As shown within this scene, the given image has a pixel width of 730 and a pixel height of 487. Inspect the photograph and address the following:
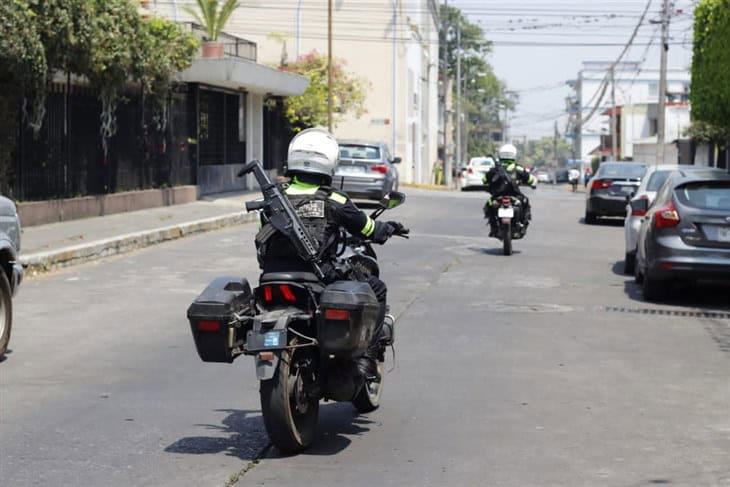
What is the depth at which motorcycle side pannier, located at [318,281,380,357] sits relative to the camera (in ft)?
21.3

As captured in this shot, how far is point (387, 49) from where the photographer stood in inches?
2089

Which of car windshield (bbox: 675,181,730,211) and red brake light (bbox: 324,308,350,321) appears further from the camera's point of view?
car windshield (bbox: 675,181,730,211)

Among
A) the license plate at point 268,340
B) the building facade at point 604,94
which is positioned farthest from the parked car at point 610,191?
the building facade at point 604,94

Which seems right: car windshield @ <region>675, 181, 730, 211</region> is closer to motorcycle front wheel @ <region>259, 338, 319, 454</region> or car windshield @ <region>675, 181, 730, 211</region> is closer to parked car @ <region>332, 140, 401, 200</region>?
motorcycle front wheel @ <region>259, 338, 319, 454</region>

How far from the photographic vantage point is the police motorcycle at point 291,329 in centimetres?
649

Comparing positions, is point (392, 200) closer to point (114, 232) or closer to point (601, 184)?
point (114, 232)

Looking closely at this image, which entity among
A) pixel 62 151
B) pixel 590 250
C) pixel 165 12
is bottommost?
pixel 590 250

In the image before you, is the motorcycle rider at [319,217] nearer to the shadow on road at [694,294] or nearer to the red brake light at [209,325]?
the red brake light at [209,325]

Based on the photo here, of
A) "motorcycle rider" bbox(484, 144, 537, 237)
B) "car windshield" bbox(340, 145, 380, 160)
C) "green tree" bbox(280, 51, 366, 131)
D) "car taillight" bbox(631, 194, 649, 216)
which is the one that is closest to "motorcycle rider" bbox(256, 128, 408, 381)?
"car taillight" bbox(631, 194, 649, 216)

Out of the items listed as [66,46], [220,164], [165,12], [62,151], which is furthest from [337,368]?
[165,12]

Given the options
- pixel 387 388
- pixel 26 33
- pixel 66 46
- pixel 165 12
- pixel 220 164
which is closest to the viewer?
pixel 387 388

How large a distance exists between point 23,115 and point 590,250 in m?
9.94

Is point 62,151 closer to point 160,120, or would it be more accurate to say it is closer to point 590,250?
point 160,120

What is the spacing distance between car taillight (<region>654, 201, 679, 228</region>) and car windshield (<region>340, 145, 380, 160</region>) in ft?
53.4
